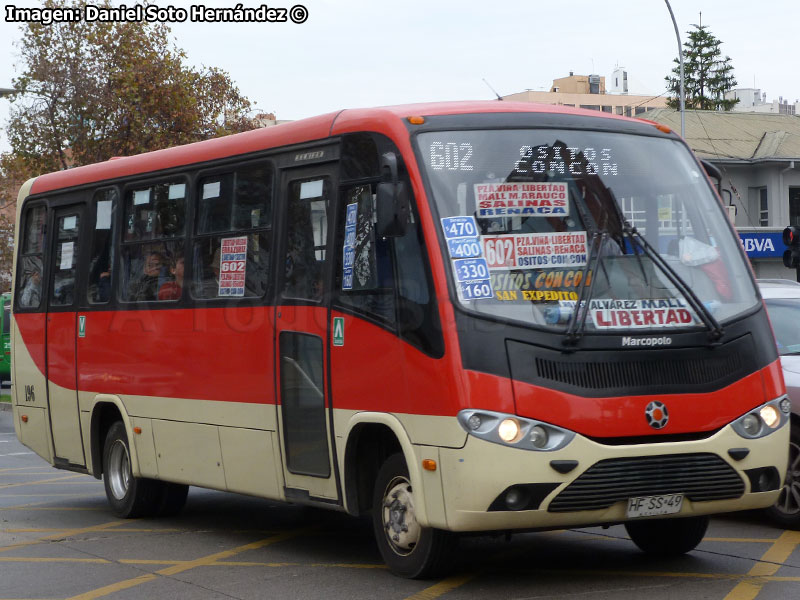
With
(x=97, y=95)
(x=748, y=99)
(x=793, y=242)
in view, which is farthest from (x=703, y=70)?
(x=793, y=242)

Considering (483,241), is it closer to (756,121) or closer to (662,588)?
(662,588)

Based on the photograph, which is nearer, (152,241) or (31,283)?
(152,241)

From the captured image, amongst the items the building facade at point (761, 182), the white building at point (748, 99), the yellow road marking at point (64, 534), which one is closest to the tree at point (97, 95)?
the building facade at point (761, 182)

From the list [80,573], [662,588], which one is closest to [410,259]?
[662,588]

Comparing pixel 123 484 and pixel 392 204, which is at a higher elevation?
pixel 392 204

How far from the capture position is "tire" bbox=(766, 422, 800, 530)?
31.3 ft

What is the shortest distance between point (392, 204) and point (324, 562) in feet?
8.83

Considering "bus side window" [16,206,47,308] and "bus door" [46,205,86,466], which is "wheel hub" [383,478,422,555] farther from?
"bus side window" [16,206,47,308]

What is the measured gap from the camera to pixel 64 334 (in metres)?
12.5

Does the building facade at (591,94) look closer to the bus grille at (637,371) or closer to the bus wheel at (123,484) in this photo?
the bus wheel at (123,484)

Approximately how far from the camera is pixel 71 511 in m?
12.4

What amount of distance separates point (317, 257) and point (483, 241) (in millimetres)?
1539

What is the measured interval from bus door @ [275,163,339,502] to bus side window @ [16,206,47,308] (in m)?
4.79

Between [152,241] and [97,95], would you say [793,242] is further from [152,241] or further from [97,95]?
[97,95]
